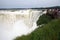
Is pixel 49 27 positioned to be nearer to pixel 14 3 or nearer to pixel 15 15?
pixel 15 15

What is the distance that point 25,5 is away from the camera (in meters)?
1.35

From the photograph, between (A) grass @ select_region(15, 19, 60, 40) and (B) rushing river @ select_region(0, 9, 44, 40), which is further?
(B) rushing river @ select_region(0, 9, 44, 40)

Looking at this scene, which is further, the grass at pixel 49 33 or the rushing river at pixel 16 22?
the rushing river at pixel 16 22

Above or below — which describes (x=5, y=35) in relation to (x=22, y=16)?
below

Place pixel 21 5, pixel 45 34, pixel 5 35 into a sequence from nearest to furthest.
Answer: pixel 45 34, pixel 5 35, pixel 21 5

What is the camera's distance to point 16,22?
1235 mm

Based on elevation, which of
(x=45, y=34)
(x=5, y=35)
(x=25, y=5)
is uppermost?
(x=25, y=5)

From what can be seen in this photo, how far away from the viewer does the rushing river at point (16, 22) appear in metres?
1.19

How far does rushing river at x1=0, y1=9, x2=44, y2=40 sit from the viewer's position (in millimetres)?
1192

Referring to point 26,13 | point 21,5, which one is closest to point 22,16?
point 26,13

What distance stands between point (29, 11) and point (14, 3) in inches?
7.8

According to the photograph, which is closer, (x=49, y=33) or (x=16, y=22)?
(x=49, y=33)

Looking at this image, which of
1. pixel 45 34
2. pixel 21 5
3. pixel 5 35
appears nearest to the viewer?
pixel 45 34

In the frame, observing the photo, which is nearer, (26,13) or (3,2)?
(26,13)
